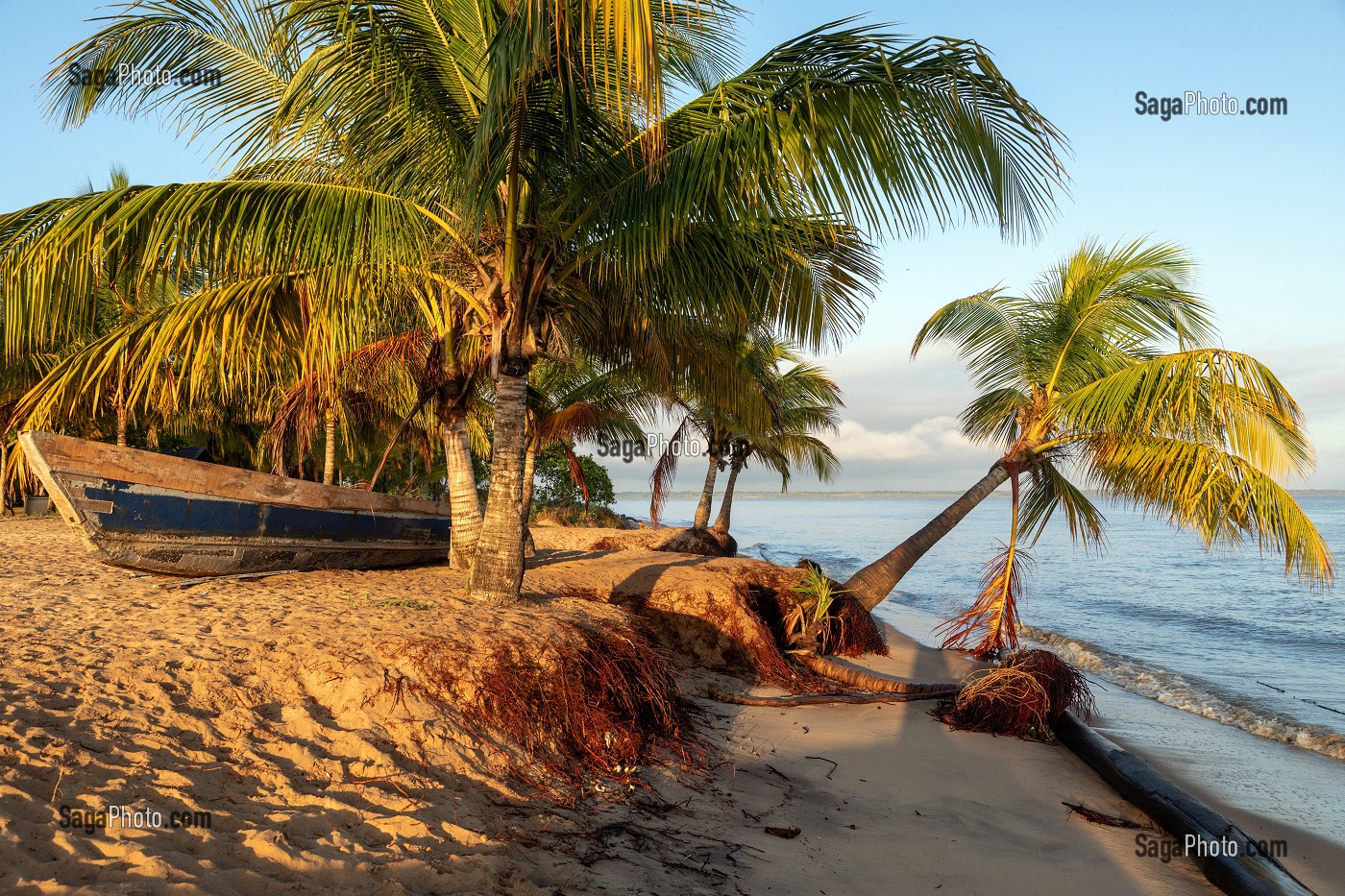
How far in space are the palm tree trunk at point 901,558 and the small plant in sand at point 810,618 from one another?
3.05 feet

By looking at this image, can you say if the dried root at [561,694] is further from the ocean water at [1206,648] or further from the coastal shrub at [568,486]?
the coastal shrub at [568,486]

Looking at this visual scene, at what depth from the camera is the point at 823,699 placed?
7.41 meters

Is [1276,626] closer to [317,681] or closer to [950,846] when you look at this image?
[950,846]

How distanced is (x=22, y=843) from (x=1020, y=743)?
703cm

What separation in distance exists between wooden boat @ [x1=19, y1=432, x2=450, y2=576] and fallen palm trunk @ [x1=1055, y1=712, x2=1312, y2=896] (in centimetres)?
779

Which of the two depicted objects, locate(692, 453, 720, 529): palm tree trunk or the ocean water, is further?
locate(692, 453, 720, 529): palm tree trunk

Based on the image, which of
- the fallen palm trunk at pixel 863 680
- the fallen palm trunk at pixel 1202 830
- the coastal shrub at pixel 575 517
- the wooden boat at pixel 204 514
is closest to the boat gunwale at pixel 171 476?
the wooden boat at pixel 204 514

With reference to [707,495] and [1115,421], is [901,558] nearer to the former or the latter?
[1115,421]

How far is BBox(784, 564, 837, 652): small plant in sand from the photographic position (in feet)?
30.1

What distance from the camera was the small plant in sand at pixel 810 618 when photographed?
9164 millimetres

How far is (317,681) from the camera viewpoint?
14.8 ft

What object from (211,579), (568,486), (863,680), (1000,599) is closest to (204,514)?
(211,579)

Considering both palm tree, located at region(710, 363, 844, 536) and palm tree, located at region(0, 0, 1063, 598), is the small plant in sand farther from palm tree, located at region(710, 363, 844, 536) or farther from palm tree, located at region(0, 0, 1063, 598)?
palm tree, located at region(710, 363, 844, 536)

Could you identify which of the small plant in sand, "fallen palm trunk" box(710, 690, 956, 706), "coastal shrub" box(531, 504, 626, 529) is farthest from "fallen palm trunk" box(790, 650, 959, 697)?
"coastal shrub" box(531, 504, 626, 529)
